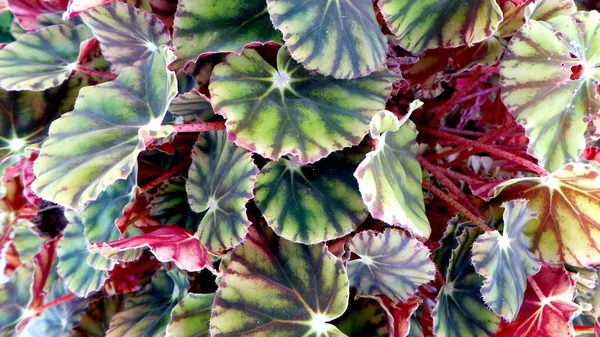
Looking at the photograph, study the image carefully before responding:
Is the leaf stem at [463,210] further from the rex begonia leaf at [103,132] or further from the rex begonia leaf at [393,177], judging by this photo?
the rex begonia leaf at [103,132]

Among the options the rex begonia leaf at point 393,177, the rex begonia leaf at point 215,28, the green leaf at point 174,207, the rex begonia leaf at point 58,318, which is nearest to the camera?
the rex begonia leaf at point 393,177

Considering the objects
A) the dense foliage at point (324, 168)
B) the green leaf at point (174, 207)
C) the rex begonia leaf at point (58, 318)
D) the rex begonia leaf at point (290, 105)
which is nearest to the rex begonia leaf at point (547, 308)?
the dense foliage at point (324, 168)

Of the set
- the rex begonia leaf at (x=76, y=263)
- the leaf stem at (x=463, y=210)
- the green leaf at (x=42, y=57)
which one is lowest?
the rex begonia leaf at (x=76, y=263)

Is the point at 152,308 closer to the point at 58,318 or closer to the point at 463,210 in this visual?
the point at 58,318

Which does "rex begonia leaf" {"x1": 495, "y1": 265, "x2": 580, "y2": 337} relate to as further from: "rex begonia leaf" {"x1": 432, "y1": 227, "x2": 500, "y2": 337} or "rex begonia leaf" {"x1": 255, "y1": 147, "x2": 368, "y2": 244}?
A: "rex begonia leaf" {"x1": 255, "y1": 147, "x2": 368, "y2": 244}

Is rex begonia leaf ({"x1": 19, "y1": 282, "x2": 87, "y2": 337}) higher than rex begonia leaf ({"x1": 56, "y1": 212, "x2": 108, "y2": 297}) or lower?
lower

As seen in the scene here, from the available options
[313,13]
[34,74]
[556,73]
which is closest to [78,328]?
[34,74]

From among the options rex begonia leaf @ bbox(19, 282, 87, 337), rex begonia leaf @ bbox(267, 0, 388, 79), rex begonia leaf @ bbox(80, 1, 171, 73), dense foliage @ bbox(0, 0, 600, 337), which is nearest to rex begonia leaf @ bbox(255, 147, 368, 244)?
dense foliage @ bbox(0, 0, 600, 337)
